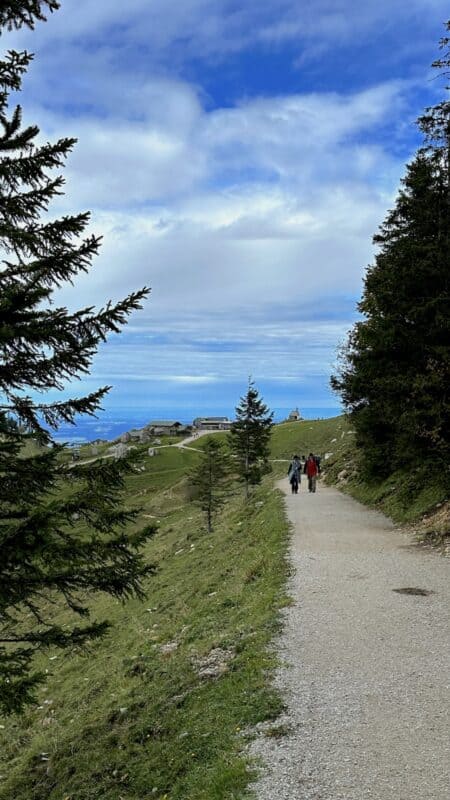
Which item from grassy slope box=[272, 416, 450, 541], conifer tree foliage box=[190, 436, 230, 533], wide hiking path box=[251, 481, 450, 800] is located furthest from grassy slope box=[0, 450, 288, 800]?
conifer tree foliage box=[190, 436, 230, 533]

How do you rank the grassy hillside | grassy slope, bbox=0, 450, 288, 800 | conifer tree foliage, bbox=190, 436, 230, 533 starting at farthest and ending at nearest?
the grassy hillside < conifer tree foliage, bbox=190, 436, 230, 533 < grassy slope, bbox=0, 450, 288, 800

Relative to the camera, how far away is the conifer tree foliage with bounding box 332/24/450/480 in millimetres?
17703

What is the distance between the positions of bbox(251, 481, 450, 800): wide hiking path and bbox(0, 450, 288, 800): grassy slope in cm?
48

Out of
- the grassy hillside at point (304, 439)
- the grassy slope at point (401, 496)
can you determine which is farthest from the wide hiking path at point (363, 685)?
the grassy hillside at point (304, 439)

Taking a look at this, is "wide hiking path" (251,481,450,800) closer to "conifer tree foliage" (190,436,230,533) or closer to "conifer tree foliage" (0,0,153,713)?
"conifer tree foliage" (0,0,153,713)

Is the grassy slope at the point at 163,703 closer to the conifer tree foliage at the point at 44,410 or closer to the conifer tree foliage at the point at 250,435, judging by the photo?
the conifer tree foliage at the point at 44,410

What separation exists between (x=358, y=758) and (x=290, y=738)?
82cm

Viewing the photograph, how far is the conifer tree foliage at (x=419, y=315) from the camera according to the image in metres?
17.7

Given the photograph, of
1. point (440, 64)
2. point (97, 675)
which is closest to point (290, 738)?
point (97, 675)

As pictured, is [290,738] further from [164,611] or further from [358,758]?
[164,611]

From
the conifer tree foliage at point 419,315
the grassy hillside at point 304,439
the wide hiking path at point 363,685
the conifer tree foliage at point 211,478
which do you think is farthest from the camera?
the grassy hillside at point 304,439

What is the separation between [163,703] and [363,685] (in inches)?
128

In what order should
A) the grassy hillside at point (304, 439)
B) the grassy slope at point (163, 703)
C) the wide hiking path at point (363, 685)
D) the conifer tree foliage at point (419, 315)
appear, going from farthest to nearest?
1. the grassy hillside at point (304, 439)
2. the conifer tree foliage at point (419, 315)
3. the grassy slope at point (163, 703)
4. the wide hiking path at point (363, 685)

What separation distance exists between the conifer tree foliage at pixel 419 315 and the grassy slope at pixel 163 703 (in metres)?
6.14
